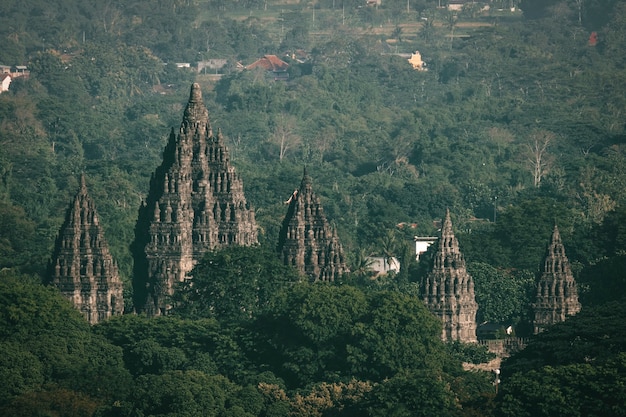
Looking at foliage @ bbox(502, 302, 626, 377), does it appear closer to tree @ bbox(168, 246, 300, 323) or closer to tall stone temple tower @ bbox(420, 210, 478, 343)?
tall stone temple tower @ bbox(420, 210, 478, 343)

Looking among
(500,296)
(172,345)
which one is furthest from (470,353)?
(500,296)

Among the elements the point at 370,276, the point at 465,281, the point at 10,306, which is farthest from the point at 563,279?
the point at 10,306

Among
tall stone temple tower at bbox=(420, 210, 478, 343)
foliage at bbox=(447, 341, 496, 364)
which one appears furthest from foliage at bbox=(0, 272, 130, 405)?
tall stone temple tower at bbox=(420, 210, 478, 343)

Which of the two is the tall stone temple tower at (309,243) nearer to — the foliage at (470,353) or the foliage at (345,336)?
the foliage at (470,353)

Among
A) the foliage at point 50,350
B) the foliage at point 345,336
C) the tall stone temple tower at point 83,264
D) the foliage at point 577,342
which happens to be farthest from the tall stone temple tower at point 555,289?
the foliage at point 50,350

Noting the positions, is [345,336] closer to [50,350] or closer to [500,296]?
[50,350]

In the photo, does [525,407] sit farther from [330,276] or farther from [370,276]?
[370,276]
